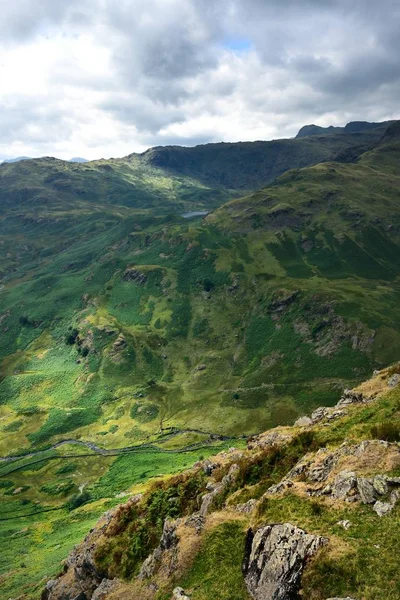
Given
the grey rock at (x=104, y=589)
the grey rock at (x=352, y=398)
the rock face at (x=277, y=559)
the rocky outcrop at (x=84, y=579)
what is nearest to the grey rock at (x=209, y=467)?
the rocky outcrop at (x=84, y=579)

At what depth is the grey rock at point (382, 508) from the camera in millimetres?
30672

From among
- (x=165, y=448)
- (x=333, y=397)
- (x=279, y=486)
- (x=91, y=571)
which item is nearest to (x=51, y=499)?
(x=165, y=448)

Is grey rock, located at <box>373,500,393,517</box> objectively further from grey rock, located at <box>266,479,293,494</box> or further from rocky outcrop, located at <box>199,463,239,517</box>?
rocky outcrop, located at <box>199,463,239,517</box>

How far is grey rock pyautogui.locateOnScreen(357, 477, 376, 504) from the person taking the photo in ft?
106

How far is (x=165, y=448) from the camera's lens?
167375mm

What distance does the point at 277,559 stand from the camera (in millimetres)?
30812

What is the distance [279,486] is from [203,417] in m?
154

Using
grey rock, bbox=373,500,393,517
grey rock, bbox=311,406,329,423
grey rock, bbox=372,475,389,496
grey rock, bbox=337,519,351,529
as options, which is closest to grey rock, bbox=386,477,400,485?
grey rock, bbox=372,475,389,496

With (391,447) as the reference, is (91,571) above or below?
below

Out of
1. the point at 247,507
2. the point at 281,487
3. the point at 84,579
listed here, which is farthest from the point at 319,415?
the point at 84,579

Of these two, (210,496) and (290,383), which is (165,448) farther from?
(210,496)

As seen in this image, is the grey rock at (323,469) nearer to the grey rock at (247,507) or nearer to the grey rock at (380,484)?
the grey rock at (380,484)

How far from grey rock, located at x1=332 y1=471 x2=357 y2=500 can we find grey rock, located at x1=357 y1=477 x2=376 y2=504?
1.02 meters

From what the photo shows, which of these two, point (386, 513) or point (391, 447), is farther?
point (391, 447)
